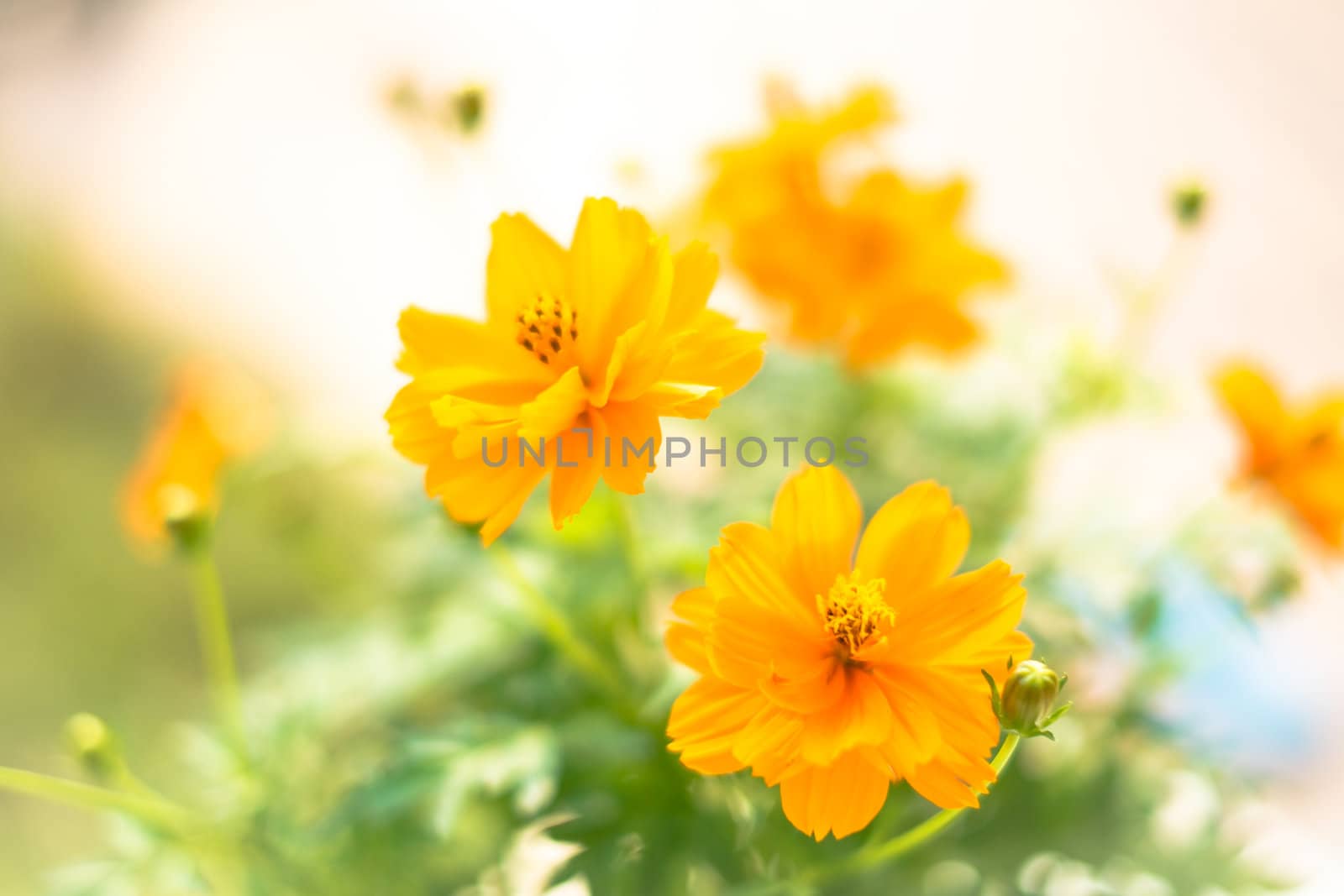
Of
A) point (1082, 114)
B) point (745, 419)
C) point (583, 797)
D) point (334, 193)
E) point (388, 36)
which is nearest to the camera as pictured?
point (583, 797)

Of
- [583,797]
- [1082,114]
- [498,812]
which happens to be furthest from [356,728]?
[1082,114]

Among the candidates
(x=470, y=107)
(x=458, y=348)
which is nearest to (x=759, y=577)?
(x=458, y=348)

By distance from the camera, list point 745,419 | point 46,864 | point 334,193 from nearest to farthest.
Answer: point 745,419 < point 46,864 < point 334,193

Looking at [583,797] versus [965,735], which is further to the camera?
[583,797]

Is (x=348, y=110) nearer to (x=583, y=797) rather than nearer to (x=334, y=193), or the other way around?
(x=334, y=193)

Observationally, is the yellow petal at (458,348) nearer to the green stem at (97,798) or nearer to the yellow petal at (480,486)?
the yellow petal at (480,486)

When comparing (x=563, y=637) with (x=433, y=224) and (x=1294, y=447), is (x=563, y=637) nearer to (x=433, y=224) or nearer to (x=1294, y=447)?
(x=1294, y=447)
